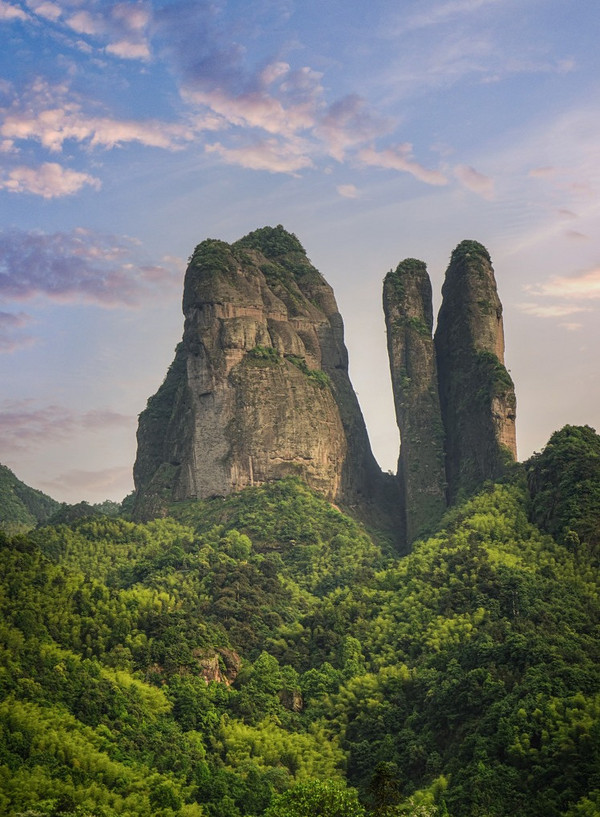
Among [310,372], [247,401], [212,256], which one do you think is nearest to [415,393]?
[310,372]

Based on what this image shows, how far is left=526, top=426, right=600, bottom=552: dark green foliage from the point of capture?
200ft

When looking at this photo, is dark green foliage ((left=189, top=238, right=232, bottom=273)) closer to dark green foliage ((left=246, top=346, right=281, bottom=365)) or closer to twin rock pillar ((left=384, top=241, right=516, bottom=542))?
dark green foliage ((left=246, top=346, right=281, bottom=365))

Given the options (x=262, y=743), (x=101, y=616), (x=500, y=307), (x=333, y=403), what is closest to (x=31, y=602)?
(x=101, y=616)

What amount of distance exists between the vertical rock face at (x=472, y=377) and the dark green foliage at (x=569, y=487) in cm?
706

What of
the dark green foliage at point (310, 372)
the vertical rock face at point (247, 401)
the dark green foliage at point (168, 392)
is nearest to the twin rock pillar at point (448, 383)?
the dark green foliage at point (310, 372)

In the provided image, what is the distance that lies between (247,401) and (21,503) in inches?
1084

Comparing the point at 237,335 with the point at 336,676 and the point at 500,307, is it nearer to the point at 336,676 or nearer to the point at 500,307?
the point at 500,307

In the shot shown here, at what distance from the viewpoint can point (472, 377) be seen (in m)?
78.1

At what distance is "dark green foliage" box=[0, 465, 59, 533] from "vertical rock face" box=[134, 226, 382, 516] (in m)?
13.0

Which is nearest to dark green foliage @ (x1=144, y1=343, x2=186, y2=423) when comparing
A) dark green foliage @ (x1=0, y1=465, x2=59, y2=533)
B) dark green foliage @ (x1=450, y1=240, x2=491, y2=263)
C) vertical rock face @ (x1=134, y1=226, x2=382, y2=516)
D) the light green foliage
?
vertical rock face @ (x1=134, y1=226, x2=382, y2=516)

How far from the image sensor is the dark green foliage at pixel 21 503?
92.7 metres

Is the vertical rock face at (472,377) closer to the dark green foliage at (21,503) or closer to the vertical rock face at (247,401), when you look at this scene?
the vertical rock face at (247,401)

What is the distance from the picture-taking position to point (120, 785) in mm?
45219

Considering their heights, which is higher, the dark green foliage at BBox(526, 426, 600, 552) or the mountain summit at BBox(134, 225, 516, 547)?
the mountain summit at BBox(134, 225, 516, 547)
